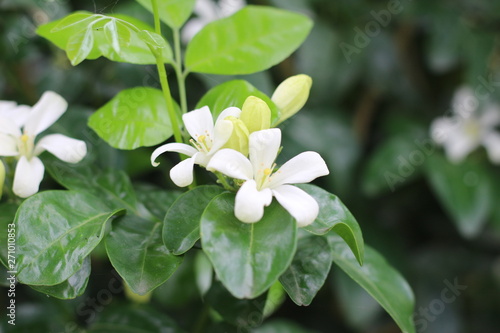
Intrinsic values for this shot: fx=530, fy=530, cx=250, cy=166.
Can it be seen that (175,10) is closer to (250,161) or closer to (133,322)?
(250,161)

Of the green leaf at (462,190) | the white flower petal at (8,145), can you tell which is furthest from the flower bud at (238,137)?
the green leaf at (462,190)

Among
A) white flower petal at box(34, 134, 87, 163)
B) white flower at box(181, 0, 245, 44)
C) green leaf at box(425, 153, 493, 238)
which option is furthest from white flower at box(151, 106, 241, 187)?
green leaf at box(425, 153, 493, 238)

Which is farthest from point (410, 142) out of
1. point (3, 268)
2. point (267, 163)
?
point (3, 268)

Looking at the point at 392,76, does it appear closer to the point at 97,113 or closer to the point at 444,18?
the point at 444,18

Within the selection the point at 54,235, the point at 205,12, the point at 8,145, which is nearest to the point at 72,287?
the point at 54,235

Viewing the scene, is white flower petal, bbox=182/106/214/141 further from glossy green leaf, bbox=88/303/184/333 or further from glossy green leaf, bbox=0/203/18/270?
glossy green leaf, bbox=88/303/184/333

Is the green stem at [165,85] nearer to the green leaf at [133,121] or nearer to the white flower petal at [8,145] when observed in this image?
the green leaf at [133,121]
